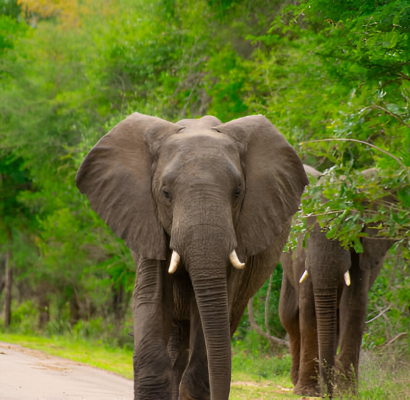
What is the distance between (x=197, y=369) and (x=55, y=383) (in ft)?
10.3

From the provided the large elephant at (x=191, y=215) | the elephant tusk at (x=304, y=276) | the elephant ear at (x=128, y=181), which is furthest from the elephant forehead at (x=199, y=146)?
the elephant tusk at (x=304, y=276)

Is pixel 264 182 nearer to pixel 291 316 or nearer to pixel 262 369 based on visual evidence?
pixel 291 316

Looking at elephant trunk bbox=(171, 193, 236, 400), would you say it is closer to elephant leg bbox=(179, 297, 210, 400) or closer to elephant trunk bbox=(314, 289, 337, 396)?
elephant leg bbox=(179, 297, 210, 400)

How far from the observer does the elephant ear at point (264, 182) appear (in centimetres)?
596

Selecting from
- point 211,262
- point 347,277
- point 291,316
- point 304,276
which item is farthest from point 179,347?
point 291,316

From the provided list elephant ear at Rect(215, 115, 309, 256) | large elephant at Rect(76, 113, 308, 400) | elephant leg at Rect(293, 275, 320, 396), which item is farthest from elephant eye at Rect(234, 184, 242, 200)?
elephant leg at Rect(293, 275, 320, 396)

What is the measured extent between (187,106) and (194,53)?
4.36 feet

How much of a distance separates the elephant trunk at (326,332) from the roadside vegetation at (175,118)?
1.74ft

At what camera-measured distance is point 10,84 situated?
21.9 meters

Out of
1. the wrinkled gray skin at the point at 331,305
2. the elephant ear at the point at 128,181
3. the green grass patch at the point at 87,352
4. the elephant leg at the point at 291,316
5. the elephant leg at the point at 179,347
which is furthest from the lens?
the green grass patch at the point at 87,352

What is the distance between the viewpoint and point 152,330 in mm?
5613

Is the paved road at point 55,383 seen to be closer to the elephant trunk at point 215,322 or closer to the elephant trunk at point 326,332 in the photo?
the elephant trunk at point 326,332

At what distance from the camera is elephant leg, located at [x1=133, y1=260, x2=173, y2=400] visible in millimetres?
5512

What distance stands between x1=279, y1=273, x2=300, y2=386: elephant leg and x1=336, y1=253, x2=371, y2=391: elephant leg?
1.86 metres
